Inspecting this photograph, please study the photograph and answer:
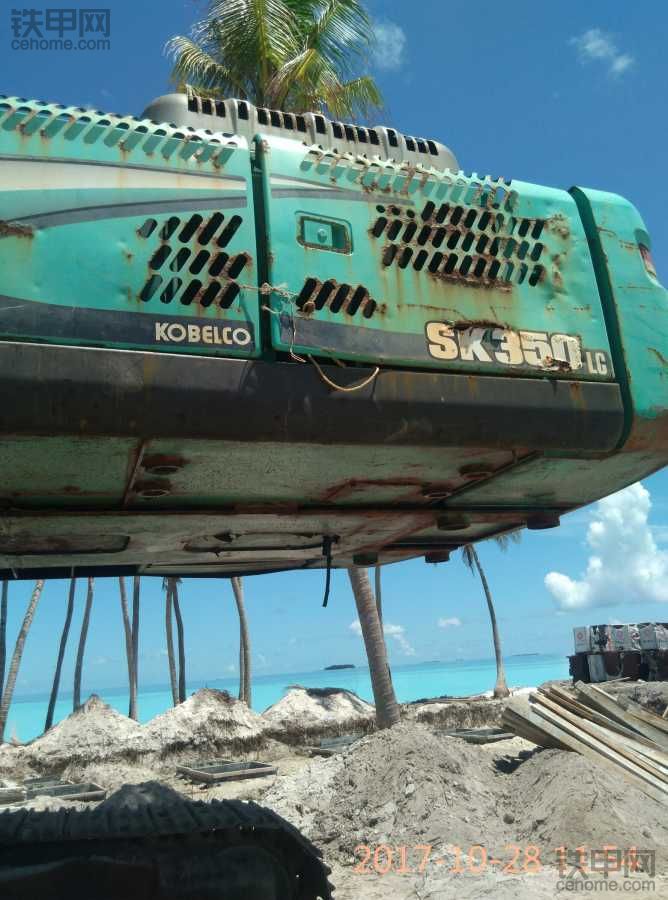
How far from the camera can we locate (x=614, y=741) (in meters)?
10.2

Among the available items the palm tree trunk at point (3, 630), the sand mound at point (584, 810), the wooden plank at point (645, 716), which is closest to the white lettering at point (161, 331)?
the sand mound at point (584, 810)

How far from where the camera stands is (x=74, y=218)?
2.53 metres

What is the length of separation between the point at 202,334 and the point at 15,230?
2.17ft

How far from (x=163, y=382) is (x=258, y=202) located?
2.71ft

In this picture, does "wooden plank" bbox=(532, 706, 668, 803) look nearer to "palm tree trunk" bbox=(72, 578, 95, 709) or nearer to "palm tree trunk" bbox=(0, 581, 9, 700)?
"palm tree trunk" bbox=(0, 581, 9, 700)

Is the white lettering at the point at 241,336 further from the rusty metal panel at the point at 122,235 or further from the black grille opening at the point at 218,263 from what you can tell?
the black grille opening at the point at 218,263

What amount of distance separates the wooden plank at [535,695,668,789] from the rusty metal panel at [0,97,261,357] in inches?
357

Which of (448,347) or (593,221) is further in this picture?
(593,221)

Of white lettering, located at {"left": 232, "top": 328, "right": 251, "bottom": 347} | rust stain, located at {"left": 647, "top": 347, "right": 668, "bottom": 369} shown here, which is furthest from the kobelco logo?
rust stain, located at {"left": 647, "top": 347, "right": 668, "bottom": 369}

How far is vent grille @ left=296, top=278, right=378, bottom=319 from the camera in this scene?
276 cm

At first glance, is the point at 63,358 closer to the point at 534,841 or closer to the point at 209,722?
the point at 534,841

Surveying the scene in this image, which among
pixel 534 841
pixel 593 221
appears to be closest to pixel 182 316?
pixel 593 221

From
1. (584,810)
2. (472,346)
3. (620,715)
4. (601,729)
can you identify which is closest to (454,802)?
(584,810)

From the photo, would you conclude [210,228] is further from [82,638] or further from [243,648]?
[82,638]
